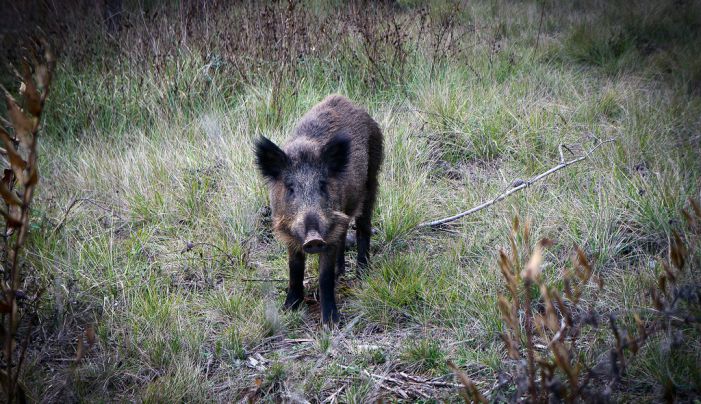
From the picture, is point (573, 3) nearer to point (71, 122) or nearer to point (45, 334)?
point (71, 122)

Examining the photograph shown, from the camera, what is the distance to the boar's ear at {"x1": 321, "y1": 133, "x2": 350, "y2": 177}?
3.79 m

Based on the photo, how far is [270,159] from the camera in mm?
3807

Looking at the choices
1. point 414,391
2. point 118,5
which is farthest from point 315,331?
point 118,5

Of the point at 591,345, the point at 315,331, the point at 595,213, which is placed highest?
the point at 595,213

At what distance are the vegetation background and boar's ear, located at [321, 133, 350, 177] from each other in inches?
31.0

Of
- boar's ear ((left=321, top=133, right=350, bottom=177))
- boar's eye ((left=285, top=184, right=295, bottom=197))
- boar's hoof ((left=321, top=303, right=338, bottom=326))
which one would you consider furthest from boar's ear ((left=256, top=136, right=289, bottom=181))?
boar's hoof ((left=321, top=303, right=338, bottom=326))

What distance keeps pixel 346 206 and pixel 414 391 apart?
5.06ft

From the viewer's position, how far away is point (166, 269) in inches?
163

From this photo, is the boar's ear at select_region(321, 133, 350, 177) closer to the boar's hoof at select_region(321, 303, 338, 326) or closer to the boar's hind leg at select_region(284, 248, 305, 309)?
the boar's hind leg at select_region(284, 248, 305, 309)

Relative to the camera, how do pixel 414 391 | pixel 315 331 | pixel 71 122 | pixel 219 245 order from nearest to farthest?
pixel 414 391 → pixel 315 331 → pixel 219 245 → pixel 71 122

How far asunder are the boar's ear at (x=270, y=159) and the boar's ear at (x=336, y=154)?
272 mm

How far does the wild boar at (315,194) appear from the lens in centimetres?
359

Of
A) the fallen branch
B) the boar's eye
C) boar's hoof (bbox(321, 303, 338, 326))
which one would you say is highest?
the boar's eye

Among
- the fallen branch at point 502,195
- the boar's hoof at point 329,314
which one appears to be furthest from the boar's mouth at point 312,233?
the fallen branch at point 502,195
